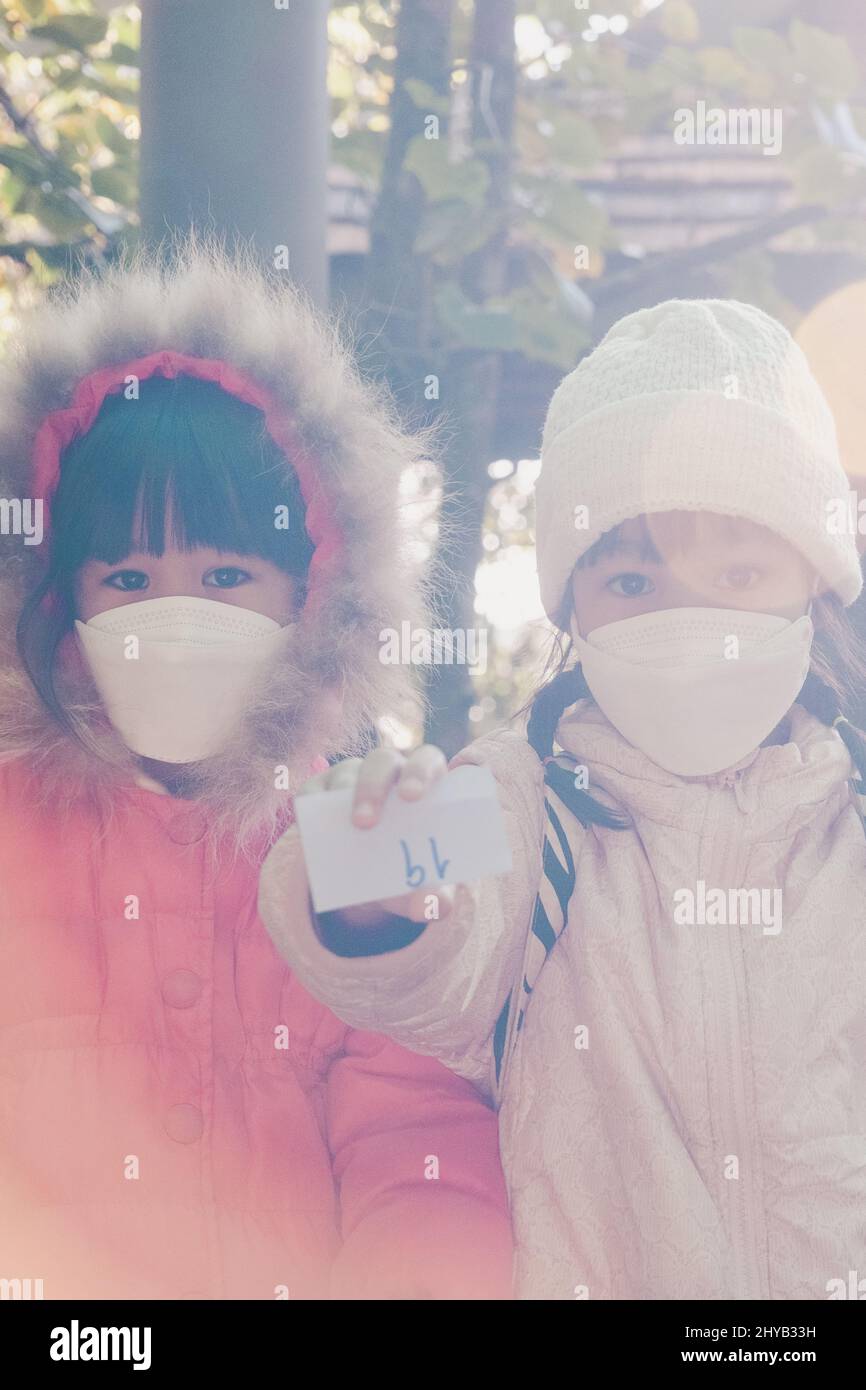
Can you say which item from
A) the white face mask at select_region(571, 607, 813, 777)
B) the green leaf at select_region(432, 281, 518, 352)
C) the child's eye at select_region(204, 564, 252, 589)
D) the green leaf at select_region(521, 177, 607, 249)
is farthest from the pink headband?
the green leaf at select_region(521, 177, 607, 249)

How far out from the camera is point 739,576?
2039 mm

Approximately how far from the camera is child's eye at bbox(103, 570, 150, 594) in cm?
207

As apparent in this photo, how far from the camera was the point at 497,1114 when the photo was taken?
206 centimetres

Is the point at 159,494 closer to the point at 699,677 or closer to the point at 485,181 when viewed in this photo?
the point at 699,677

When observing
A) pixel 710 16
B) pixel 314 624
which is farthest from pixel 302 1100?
pixel 710 16

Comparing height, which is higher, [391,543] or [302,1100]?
[391,543]

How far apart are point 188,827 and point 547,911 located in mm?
517

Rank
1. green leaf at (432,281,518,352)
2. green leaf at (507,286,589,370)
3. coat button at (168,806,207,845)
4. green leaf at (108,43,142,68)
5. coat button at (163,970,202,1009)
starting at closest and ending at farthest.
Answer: coat button at (163,970,202,1009) → coat button at (168,806,207,845) → green leaf at (432,281,518,352) → green leaf at (507,286,589,370) → green leaf at (108,43,142,68)

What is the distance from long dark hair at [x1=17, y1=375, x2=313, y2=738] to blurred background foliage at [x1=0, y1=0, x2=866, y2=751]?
0.28 m

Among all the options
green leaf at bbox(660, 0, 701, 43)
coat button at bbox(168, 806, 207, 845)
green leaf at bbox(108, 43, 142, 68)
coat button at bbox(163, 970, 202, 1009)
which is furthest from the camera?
green leaf at bbox(660, 0, 701, 43)

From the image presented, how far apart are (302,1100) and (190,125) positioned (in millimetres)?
1395

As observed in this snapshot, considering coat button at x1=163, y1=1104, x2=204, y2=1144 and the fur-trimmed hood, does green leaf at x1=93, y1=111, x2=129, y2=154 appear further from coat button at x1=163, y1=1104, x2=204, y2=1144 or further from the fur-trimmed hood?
coat button at x1=163, y1=1104, x2=204, y2=1144

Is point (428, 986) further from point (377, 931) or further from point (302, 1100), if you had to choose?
point (302, 1100)
